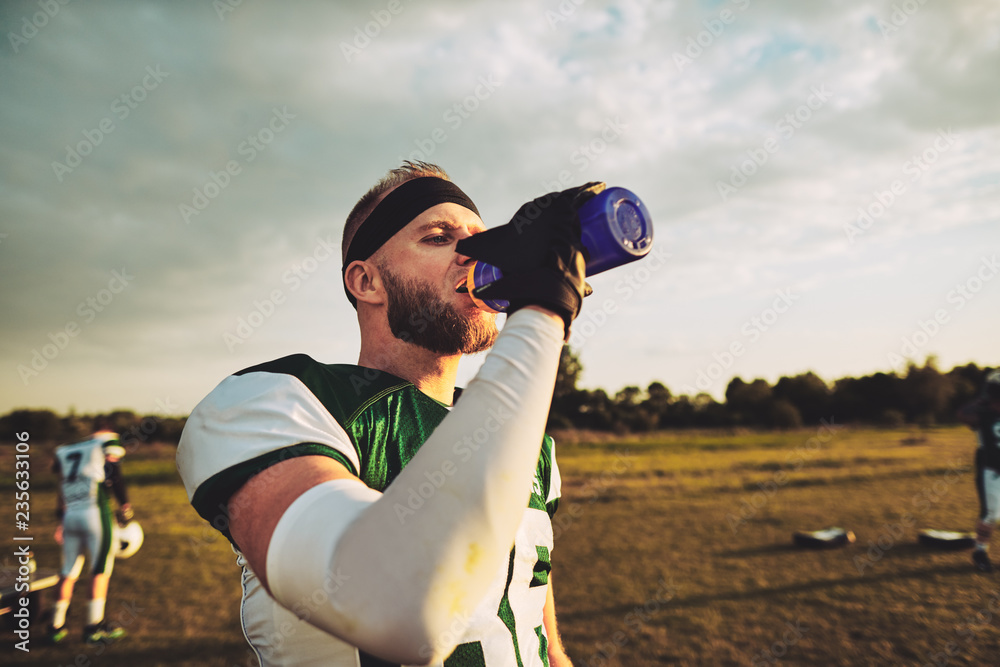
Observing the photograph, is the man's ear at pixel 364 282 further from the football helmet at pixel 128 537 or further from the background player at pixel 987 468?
the background player at pixel 987 468

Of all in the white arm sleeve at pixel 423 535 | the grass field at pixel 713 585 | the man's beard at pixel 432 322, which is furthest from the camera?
the grass field at pixel 713 585

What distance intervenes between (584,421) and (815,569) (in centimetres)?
3477

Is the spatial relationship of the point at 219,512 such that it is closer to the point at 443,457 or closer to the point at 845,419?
the point at 443,457

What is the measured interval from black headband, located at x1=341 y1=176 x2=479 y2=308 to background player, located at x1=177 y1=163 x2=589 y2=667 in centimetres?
13

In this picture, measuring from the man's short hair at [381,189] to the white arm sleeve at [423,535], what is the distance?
1542mm

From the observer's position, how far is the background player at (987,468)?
768 centimetres

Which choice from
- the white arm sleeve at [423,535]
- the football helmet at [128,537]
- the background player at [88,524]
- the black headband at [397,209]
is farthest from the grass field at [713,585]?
the white arm sleeve at [423,535]

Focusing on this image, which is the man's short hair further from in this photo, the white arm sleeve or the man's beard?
the white arm sleeve

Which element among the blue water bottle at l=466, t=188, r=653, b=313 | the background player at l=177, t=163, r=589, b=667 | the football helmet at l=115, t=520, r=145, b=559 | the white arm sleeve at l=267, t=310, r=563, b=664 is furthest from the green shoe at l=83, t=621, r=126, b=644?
the blue water bottle at l=466, t=188, r=653, b=313

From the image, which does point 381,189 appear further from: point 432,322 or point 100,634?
point 100,634

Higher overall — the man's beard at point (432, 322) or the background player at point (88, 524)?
the man's beard at point (432, 322)

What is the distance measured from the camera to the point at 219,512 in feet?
3.92

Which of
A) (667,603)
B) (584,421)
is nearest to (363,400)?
(667,603)

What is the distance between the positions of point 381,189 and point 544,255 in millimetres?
1403
